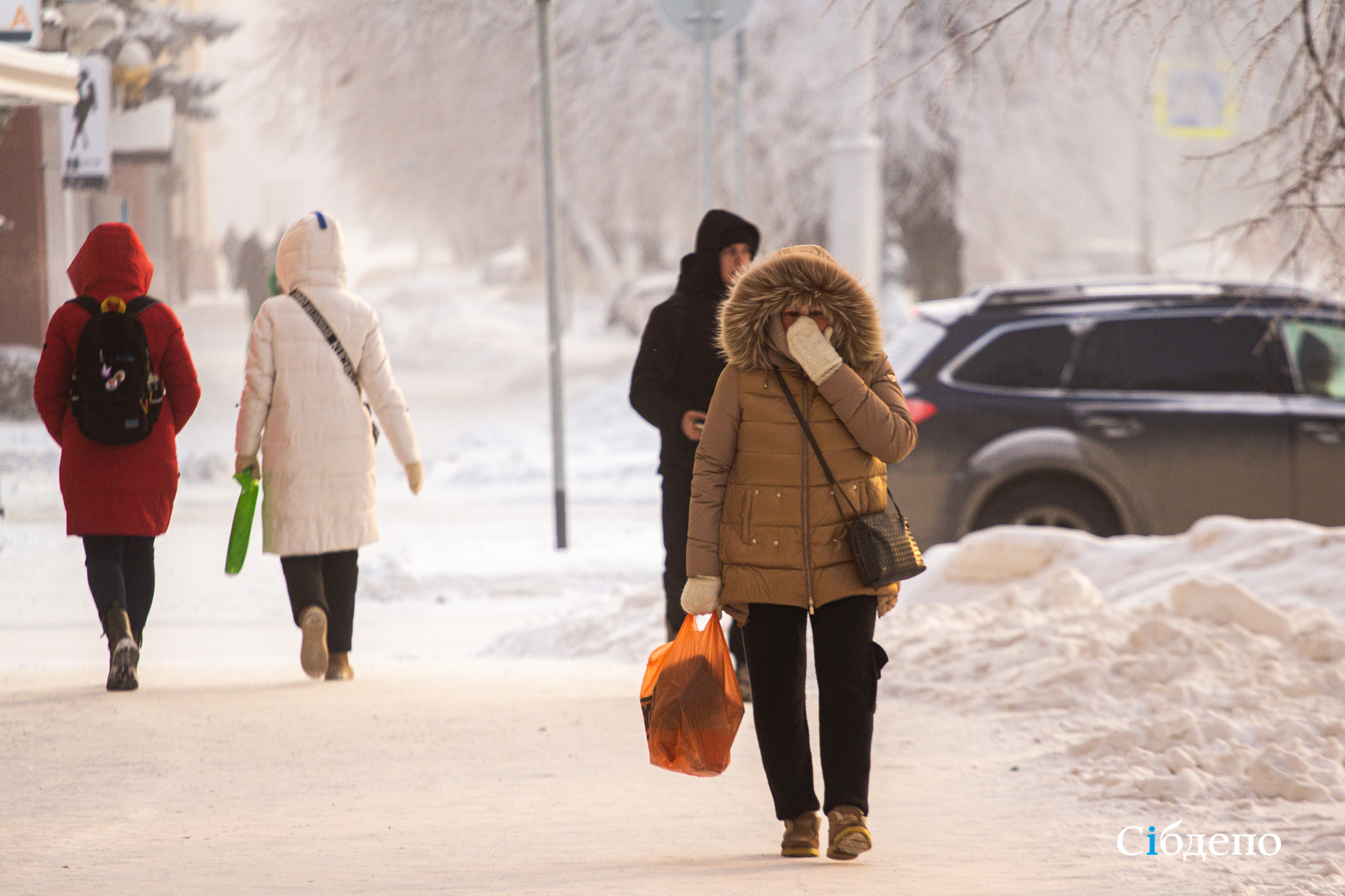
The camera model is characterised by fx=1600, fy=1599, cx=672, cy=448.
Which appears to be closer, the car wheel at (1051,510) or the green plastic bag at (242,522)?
the green plastic bag at (242,522)

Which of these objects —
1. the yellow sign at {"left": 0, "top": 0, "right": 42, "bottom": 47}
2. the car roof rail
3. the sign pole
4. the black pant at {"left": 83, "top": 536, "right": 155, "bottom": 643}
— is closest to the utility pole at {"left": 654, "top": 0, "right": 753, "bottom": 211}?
the sign pole

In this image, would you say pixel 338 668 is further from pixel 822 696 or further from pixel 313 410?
pixel 822 696

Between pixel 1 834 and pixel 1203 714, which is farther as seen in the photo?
pixel 1203 714

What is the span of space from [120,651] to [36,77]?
7.67 feet

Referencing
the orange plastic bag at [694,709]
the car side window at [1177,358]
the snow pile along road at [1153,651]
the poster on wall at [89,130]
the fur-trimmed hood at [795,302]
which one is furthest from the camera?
the car side window at [1177,358]

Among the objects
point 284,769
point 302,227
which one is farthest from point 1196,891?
point 302,227

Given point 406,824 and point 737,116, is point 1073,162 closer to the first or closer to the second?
point 737,116

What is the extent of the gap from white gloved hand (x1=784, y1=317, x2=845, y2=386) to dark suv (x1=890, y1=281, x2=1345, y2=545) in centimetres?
432

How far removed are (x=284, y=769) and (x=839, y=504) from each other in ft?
6.68

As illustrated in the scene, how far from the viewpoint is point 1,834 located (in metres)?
4.04

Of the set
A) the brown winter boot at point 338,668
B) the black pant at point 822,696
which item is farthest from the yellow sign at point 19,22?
the black pant at point 822,696

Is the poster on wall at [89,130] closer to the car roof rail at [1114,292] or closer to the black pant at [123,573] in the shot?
the black pant at [123,573]

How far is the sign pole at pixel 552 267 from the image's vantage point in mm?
9797

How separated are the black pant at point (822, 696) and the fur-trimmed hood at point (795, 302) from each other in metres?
0.61
